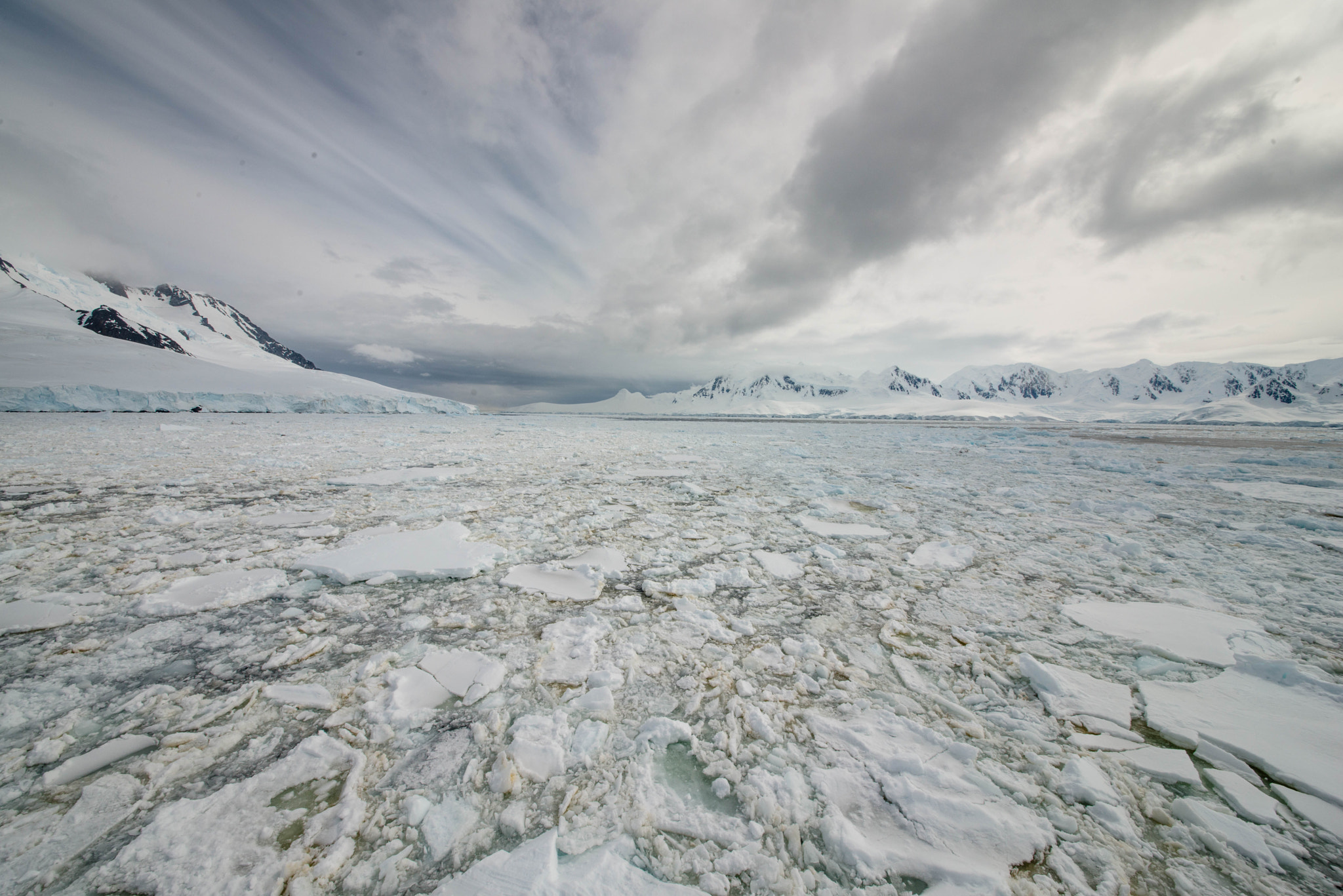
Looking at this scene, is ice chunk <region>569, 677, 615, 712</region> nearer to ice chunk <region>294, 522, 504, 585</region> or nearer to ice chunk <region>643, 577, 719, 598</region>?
ice chunk <region>643, 577, 719, 598</region>

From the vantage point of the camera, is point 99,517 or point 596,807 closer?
point 596,807

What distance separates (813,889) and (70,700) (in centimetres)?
278

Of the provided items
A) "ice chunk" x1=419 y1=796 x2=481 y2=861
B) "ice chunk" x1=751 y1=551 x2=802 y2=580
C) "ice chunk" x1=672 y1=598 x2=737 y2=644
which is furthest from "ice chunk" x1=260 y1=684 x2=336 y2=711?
"ice chunk" x1=751 y1=551 x2=802 y2=580

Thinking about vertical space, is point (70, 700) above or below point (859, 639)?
above

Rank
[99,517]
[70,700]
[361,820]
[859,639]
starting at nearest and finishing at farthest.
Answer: [361,820] → [70,700] → [859,639] → [99,517]

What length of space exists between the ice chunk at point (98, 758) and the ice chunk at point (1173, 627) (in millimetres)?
4269

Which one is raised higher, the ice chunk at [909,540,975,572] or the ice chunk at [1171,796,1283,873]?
the ice chunk at [909,540,975,572]

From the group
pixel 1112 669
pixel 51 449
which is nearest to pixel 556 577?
pixel 1112 669

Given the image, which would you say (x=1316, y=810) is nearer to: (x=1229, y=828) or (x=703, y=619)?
(x=1229, y=828)

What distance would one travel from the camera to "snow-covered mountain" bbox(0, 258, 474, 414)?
116 feet

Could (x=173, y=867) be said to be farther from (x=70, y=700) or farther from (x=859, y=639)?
(x=859, y=639)

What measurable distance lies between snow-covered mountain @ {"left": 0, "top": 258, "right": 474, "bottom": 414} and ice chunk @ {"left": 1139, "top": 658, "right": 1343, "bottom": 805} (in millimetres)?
57829

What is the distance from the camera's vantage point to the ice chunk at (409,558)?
9.61ft

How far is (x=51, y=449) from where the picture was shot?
9.22 meters
